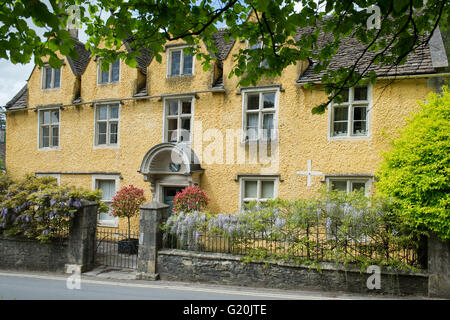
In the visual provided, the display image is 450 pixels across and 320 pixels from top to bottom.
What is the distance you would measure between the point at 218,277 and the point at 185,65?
9178mm

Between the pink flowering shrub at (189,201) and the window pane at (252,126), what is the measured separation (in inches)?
117

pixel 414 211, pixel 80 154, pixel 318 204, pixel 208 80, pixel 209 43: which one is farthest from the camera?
pixel 80 154

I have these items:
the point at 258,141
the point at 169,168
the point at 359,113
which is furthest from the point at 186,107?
the point at 359,113

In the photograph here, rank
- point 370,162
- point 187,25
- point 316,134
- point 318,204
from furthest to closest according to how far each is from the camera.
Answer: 1. point 316,134
2. point 370,162
3. point 318,204
4. point 187,25

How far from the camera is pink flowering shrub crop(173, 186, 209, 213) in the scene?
445 inches

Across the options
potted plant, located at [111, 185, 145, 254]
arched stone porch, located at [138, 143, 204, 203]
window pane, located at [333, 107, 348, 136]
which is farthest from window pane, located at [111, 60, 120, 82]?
window pane, located at [333, 107, 348, 136]

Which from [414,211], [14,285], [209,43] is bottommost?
[14,285]

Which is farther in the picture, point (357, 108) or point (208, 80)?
point (208, 80)

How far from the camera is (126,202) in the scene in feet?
41.5

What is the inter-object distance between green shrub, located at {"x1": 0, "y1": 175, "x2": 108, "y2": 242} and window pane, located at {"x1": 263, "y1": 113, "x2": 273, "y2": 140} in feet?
21.1

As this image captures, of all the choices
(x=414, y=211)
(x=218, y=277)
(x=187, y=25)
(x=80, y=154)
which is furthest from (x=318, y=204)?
(x=80, y=154)

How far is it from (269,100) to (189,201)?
4961 millimetres

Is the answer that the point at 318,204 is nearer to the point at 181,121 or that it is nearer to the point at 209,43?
the point at 209,43

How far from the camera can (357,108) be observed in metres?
11.2
